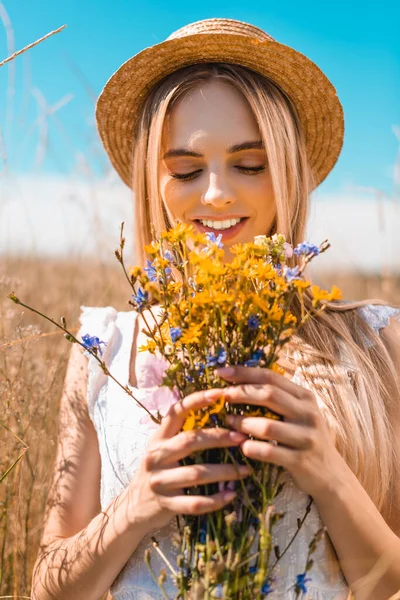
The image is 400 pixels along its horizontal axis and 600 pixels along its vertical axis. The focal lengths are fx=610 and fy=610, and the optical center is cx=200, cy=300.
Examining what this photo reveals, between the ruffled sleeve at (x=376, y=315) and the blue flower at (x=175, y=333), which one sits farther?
the ruffled sleeve at (x=376, y=315)

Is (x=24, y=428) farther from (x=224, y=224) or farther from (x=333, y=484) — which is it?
(x=333, y=484)

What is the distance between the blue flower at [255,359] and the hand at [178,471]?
0.26ft

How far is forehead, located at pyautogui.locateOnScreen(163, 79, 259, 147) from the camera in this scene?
1932 mm

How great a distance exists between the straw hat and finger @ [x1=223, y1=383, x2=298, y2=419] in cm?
133

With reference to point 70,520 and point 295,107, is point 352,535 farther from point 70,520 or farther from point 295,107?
point 295,107

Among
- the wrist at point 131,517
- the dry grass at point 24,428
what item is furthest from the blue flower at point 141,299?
the dry grass at point 24,428

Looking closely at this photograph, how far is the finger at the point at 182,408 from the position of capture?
115 cm

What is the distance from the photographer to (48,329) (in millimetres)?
3262

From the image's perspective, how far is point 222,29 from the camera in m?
2.11

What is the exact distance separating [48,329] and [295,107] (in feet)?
5.76

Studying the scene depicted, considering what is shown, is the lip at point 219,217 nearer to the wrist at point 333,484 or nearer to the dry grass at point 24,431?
the dry grass at point 24,431

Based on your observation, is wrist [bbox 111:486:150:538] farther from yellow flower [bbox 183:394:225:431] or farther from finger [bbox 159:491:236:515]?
yellow flower [bbox 183:394:225:431]

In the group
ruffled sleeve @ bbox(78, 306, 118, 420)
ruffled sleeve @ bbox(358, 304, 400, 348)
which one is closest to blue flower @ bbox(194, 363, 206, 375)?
ruffled sleeve @ bbox(78, 306, 118, 420)

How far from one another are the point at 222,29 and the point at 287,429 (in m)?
1.48
